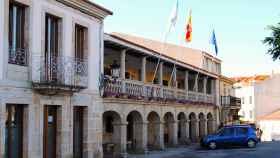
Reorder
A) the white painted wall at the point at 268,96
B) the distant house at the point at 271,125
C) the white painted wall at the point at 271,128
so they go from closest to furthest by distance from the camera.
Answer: the white painted wall at the point at 271,128 < the distant house at the point at 271,125 < the white painted wall at the point at 268,96

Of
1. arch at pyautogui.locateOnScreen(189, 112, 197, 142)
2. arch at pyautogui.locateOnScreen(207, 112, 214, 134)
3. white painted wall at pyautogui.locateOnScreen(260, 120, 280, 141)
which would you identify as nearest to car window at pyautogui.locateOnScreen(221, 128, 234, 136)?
arch at pyautogui.locateOnScreen(189, 112, 197, 142)

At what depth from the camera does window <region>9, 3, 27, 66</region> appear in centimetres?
1614

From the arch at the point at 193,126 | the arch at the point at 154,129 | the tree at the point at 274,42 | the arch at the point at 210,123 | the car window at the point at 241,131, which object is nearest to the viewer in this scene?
the tree at the point at 274,42

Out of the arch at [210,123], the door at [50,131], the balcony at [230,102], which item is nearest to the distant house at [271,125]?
the balcony at [230,102]

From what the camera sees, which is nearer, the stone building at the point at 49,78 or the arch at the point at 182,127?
the stone building at the point at 49,78

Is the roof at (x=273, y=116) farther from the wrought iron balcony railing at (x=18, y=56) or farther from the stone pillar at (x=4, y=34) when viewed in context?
the stone pillar at (x=4, y=34)

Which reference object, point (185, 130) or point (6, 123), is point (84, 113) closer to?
point (6, 123)

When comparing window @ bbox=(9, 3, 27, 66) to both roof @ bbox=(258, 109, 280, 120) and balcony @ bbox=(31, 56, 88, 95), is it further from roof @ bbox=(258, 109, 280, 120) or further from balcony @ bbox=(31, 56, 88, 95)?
roof @ bbox=(258, 109, 280, 120)

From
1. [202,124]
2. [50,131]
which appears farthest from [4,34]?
[202,124]

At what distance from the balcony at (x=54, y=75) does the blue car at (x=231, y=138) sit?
1539cm

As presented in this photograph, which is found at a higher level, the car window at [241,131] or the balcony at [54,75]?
the balcony at [54,75]

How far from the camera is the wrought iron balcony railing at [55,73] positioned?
16.9 metres

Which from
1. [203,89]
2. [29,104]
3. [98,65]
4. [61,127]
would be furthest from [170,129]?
[29,104]

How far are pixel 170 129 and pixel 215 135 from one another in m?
2.94
